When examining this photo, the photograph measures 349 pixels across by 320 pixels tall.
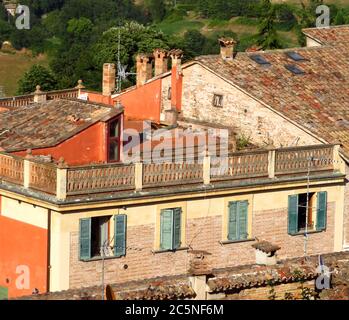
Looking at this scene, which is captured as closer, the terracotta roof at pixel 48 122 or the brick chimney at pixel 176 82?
the terracotta roof at pixel 48 122

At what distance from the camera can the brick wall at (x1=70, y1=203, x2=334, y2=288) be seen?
4012cm

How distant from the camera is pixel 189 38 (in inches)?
4461

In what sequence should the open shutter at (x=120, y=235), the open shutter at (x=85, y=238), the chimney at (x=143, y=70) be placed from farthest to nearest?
the chimney at (x=143, y=70)
the open shutter at (x=120, y=235)
the open shutter at (x=85, y=238)

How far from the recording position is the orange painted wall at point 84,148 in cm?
4316

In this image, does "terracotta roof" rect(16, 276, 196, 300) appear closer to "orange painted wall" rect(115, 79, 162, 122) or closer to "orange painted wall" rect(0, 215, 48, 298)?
"orange painted wall" rect(0, 215, 48, 298)

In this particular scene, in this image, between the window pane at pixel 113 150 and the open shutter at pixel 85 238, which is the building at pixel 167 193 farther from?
the window pane at pixel 113 150

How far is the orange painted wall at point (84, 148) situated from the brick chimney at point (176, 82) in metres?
5.99

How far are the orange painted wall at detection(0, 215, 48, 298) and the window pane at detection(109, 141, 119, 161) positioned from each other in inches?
174

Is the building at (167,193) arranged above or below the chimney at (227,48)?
below

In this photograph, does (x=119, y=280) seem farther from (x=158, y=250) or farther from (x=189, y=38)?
(x=189, y=38)

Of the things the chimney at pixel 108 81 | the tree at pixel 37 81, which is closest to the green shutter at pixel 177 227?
the chimney at pixel 108 81

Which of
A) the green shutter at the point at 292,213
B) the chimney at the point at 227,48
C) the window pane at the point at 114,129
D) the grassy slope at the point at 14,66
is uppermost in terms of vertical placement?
the grassy slope at the point at 14,66
